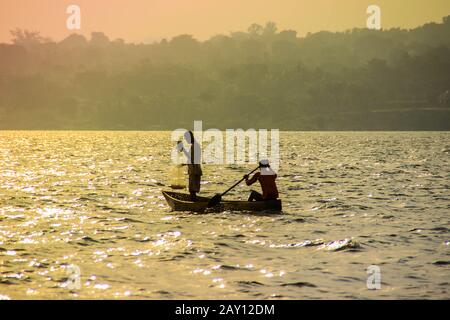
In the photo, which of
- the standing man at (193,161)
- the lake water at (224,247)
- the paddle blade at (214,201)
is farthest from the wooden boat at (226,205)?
the standing man at (193,161)

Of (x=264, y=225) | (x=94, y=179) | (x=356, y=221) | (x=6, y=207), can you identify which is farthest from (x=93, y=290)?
(x=94, y=179)

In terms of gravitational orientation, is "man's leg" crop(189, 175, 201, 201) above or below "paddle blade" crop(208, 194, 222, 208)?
above

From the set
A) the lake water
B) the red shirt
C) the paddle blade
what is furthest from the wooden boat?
the lake water

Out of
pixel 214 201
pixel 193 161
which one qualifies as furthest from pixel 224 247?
pixel 193 161

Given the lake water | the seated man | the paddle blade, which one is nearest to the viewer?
the lake water

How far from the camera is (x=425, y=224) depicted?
70.7 feet

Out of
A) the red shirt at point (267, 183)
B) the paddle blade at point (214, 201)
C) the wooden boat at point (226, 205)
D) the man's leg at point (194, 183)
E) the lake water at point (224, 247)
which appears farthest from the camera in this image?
the man's leg at point (194, 183)

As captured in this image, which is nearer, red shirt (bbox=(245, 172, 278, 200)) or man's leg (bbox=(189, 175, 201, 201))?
red shirt (bbox=(245, 172, 278, 200))

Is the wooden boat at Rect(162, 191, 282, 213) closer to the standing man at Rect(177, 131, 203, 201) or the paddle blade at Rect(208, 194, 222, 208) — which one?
the paddle blade at Rect(208, 194, 222, 208)

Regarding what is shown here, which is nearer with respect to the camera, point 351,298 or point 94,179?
point 351,298

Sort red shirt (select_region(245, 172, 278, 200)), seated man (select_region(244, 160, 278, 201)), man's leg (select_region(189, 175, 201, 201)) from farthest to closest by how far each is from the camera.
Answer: man's leg (select_region(189, 175, 201, 201)) → red shirt (select_region(245, 172, 278, 200)) → seated man (select_region(244, 160, 278, 201))

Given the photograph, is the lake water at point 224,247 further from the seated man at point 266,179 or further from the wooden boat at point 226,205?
the seated man at point 266,179
